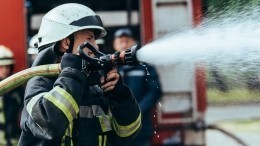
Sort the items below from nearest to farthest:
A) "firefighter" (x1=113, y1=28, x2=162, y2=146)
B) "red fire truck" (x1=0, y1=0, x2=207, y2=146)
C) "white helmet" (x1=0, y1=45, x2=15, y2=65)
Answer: "firefighter" (x1=113, y1=28, x2=162, y2=146) < "white helmet" (x1=0, y1=45, x2=15, y2=65) < "red fire truck" (x1=0, y1=0, x2=207, y2=146)

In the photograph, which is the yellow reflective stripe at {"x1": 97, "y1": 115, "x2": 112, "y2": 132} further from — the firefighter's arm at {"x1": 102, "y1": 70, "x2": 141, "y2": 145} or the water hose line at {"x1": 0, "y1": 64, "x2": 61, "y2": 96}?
the water hose line at {"x1": 0, "y1": 64, "x2": 61, "y2": 96}

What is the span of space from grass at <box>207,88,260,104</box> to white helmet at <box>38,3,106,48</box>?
322cm

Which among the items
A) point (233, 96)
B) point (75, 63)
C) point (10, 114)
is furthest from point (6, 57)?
point (75, 63)

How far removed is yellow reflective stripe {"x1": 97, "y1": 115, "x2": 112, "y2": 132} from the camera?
13.0 feet

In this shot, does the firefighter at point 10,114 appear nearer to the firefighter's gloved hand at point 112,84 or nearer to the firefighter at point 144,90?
the firefighter at point 144,90

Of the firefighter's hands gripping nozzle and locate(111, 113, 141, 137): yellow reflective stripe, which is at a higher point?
the firefighter's hands gripping nozzle

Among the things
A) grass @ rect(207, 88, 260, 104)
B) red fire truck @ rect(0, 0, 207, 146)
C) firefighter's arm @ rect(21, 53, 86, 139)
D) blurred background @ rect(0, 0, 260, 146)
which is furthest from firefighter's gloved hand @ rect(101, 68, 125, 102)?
red fire truck @ rect(0, 0, 207, 146)

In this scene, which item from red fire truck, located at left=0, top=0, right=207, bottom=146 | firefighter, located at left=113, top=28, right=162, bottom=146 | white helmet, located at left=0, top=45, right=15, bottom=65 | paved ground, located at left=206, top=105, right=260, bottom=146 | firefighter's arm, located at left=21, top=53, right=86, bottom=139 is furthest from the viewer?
paved ground, located at left=206, top=105, right=260, bottom=146

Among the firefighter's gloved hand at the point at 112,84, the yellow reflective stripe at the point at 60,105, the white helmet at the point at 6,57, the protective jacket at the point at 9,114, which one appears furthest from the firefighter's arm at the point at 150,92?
the yellow reflective stripe at the point at 60,105

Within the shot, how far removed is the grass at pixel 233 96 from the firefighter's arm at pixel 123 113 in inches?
123

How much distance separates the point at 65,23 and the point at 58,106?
49cm

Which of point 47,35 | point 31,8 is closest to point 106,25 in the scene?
point 31,8

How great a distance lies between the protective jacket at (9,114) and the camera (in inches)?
271

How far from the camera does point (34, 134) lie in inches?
148
